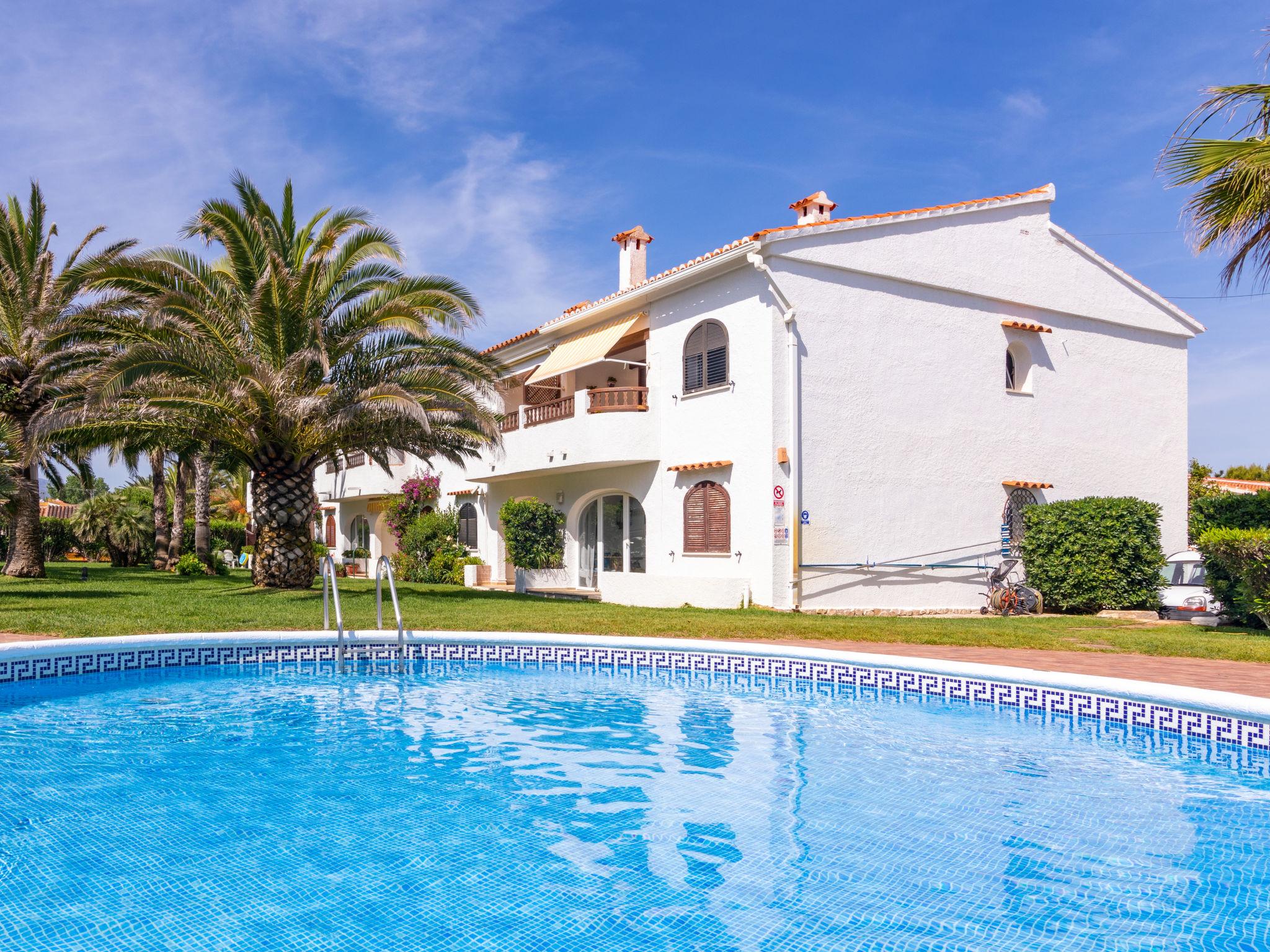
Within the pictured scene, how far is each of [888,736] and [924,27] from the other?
17.3 metres

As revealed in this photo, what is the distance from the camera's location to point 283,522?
21406 mm

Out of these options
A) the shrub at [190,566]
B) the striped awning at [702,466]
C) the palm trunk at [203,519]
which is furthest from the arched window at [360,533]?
the striped awning at [702,466]

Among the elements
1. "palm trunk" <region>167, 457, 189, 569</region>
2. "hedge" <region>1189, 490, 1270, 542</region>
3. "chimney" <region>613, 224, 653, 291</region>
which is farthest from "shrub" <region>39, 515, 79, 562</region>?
"hedge" <region>1189, 490, 1270, 542</region>

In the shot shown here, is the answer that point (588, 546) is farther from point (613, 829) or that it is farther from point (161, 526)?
point (613, 829)

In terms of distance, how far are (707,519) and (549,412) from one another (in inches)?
260

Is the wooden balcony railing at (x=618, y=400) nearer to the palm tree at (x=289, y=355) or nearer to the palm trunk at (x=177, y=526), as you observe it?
the palm tree at (x=289, y=355)

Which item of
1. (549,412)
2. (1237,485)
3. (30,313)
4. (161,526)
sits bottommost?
(161,526)

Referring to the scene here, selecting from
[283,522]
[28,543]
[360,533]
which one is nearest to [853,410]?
[283,522]

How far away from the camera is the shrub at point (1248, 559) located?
51.1 ft

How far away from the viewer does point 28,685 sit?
36.4 ft

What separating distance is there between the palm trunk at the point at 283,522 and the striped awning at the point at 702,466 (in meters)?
8.79

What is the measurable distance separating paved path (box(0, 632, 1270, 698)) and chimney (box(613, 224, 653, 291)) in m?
16.4

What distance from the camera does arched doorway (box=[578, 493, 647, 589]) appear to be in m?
24.3

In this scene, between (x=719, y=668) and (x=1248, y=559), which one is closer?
(x=719, y=668)
